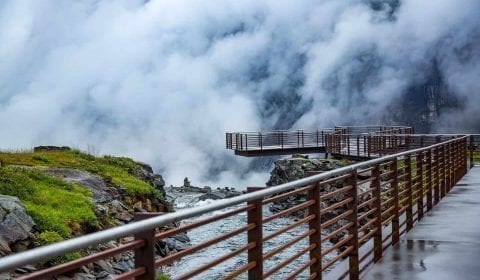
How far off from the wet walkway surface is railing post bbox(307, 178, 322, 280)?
1.39 metres

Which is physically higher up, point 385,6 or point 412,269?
point 385,6

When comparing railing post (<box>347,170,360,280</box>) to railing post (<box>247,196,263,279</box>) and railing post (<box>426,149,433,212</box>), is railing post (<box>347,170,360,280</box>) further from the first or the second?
railing post (<box>426,149,433,212</box>)

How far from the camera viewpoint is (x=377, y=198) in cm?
775

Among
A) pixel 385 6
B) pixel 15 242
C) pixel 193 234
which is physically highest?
pixel 385 6

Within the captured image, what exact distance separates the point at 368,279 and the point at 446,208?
621 cm

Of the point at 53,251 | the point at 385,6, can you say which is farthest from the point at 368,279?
the point at 385,6

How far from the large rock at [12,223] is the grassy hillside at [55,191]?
0.55 metres

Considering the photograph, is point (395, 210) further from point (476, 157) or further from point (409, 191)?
point (476, 157)

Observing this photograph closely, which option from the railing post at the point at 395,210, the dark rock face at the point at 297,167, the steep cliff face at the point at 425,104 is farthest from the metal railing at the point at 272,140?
the railing post at the point at 395,210

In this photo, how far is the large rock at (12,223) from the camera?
11.9 meters

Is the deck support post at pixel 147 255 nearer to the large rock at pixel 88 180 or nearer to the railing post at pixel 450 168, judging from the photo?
the railing post at pixel 450 168

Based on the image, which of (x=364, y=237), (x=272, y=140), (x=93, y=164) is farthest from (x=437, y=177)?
(x=272, y=140)

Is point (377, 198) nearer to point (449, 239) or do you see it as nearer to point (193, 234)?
point (449, 239)

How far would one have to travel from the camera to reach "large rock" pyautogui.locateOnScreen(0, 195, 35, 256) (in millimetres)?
11859
